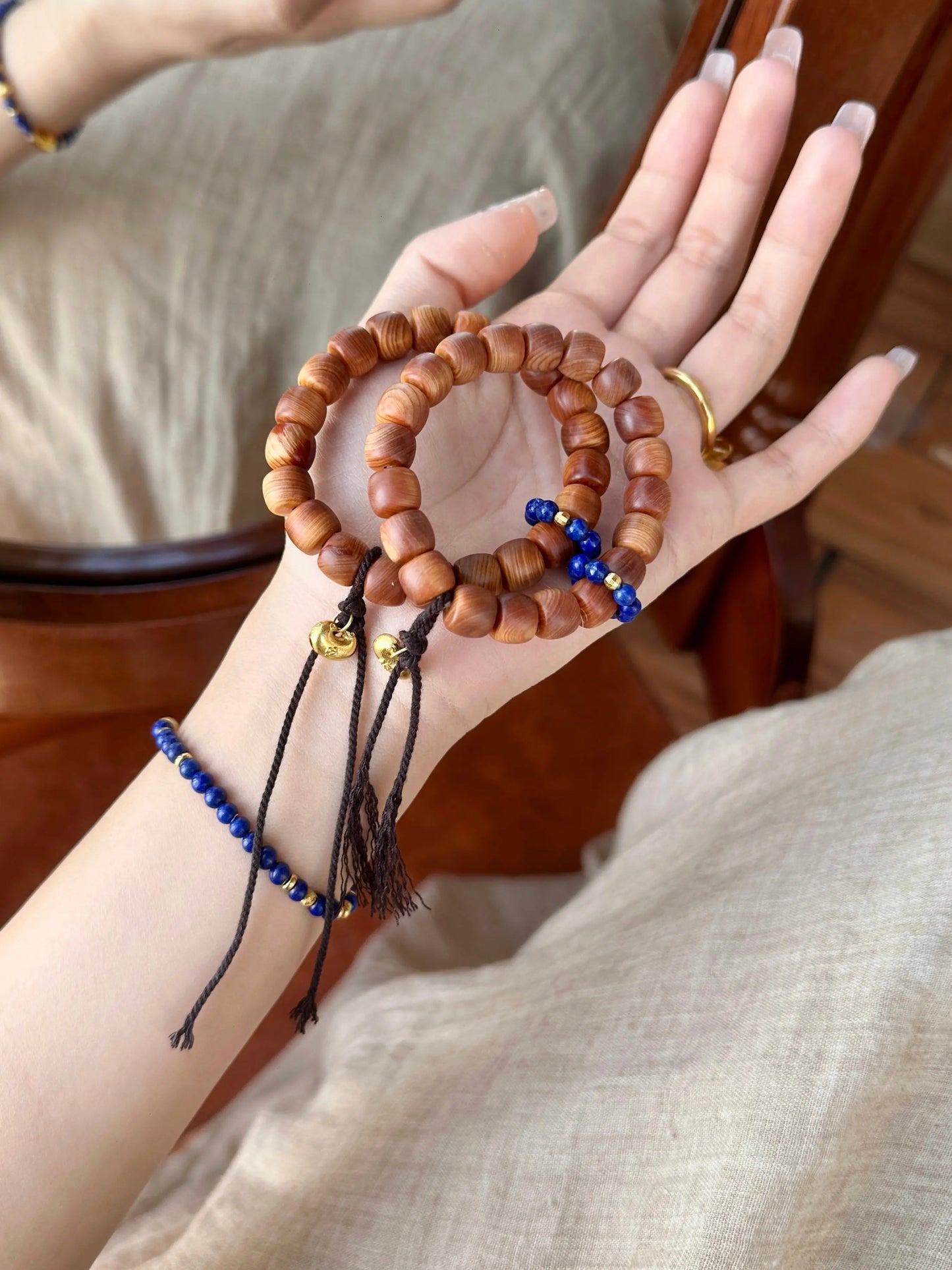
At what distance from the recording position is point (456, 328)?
2.09ft

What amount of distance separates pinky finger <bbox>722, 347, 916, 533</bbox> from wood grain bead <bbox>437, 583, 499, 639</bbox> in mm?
243

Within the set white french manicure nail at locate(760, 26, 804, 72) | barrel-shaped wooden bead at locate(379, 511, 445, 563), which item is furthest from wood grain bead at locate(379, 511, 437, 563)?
white french manicure nail at locate(760, 26, 804, 72)

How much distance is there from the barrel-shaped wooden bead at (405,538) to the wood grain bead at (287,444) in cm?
8

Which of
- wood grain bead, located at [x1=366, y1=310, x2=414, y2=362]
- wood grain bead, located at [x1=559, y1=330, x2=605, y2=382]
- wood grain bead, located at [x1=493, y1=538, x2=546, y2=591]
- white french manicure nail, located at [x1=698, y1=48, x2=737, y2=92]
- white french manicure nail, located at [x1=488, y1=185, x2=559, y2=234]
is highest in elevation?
white french manicure nail, located at [x1=698, y1=48, x2=737, y2=92]

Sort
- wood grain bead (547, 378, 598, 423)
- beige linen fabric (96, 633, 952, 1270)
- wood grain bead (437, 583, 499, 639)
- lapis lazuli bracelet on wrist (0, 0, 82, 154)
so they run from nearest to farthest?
1. beige linen fabric (96, 633, 952, 1270)
2. wood grain bead (437, 583, 499, 639)
3. wood grain bead (547, 378, 598, 423)
4. lapis lazuli bracelet on wrist (0, 0, 82, 154)

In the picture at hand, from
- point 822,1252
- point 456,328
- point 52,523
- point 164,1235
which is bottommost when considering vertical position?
point 164,1235

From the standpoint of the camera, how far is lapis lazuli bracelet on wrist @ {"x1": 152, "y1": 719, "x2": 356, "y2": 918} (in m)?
Result: 0.56

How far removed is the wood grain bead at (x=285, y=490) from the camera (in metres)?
0.57

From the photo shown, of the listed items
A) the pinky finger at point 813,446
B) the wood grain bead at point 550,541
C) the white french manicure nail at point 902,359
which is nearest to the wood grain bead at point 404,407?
the wood grain bead at point 550,541

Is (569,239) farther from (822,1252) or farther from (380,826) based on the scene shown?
(822,1252)

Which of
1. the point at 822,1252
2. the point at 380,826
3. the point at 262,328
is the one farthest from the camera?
the point at 262,328

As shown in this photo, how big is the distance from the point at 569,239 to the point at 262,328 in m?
0.29

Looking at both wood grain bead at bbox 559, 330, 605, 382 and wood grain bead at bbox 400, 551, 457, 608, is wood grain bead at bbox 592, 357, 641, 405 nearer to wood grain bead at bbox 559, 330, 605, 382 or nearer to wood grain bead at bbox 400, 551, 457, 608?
wood grain bead at bbox 559, 330, 605, 382

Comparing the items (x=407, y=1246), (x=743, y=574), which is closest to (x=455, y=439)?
(x=743, y=574)
